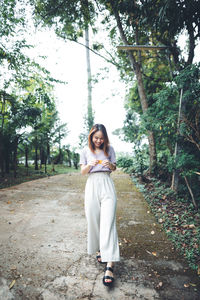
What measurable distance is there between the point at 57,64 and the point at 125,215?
6.75m

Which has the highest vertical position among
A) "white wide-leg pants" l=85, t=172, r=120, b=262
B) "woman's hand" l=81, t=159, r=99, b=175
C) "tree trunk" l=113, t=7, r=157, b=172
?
"tree trunk" l=113, t=7, r=157, b=172

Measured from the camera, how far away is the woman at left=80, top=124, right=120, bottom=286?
83.2 inches

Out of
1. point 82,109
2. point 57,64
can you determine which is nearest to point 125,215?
point 57,64

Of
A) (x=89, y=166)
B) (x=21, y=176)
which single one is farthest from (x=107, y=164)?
(x=21, y=176)

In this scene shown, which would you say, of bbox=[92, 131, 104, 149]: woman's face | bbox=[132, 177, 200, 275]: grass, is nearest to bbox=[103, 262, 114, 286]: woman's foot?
bbox=[132, 177, 200, 275]: grass

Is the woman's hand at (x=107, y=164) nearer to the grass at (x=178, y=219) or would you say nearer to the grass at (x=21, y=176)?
the grass at (x=178, y=219)

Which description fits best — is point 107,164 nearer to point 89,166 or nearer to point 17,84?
point 89,166

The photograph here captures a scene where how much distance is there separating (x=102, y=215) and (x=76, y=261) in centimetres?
77

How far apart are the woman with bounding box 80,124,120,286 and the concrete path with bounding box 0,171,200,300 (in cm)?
24

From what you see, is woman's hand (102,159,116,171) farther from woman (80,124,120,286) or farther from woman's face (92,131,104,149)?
woman's face (92,131,104,149)

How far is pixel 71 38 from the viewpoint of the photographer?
336 inches

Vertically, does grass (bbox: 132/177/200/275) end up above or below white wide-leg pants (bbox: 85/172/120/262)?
below

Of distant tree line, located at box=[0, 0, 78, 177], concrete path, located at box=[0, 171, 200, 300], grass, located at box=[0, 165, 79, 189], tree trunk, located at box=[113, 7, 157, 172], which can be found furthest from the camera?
tree trunk, located at box=[113, 7, 157, 172]

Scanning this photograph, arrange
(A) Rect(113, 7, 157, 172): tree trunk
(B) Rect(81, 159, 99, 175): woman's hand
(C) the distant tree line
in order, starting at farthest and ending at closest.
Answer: (A) Rect(113, 7, 157, 172): tree trunk
(C) the distant tree line
(B) Rect(81, 159, 99, 175): woman's hand
